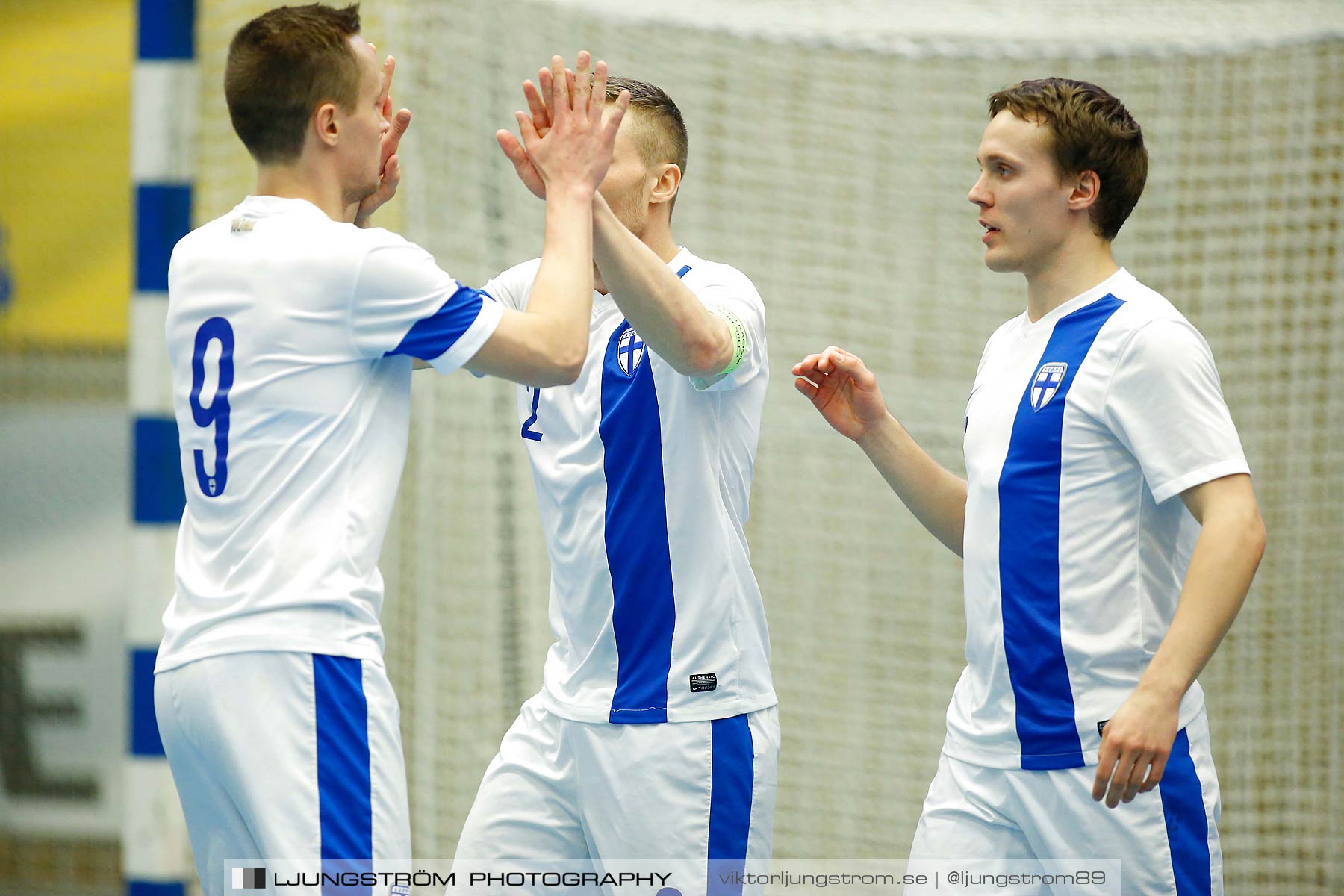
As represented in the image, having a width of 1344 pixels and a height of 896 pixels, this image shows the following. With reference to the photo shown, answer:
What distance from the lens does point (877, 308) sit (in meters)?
5.14

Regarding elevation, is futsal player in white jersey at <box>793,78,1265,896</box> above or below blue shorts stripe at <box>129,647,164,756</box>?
above

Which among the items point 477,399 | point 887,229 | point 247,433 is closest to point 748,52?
point 887,229

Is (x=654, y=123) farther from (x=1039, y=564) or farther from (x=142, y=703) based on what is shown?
(x=142, y=703)

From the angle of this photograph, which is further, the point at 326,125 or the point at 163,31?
the point at 163,31

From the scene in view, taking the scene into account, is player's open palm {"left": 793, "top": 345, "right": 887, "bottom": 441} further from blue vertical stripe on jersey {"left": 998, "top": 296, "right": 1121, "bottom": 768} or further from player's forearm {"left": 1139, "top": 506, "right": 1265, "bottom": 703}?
player's forearm {"left": 1139, "top": 506, "right": 1265, "bottom": 703}

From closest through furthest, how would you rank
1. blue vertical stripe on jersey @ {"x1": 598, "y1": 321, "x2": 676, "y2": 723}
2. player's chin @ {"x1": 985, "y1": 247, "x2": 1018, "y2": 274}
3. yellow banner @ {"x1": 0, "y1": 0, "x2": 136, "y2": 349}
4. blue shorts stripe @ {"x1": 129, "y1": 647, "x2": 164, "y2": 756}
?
blue vertical stripe on jersey @ {"x1": 598, "y1": 321, "x2": 676, "y2": 723}, player's chin @ {"x1": 985, "y1": 247, "x2": 1018, "y2": 274}, blue shorts stripe @ {"x1": 129, "y1": 647, "x2": 164, "y2": 756}, yellow banner @ {"x1": 0, "y1": 0, "x2": 136, "y2": 349}

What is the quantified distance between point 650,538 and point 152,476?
1.76m

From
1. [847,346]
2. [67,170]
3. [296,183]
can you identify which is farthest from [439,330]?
[67,170]

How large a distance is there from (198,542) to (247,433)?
0.20 metres

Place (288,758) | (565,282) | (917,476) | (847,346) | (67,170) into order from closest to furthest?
1. (288,758)
2. (565,282)
3. (917,476)
4. (847,346)
5. (67,170)

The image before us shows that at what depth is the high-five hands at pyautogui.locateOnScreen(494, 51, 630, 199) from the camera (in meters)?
2.36

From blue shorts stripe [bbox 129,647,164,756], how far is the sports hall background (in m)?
0.78

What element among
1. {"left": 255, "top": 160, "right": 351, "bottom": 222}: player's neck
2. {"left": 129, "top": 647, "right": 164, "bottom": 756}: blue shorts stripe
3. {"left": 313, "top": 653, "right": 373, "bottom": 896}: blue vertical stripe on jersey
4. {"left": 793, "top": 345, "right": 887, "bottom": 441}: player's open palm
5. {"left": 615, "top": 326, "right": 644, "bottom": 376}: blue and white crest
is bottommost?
{"left": 129, "top": 647, "right": 164, "bottom": 756}: blue shorts stripe

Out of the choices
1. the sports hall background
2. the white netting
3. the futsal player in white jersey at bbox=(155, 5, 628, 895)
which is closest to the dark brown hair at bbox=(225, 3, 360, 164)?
the futsal player in white jersey at bbox=(155, 5, 628, 895)
